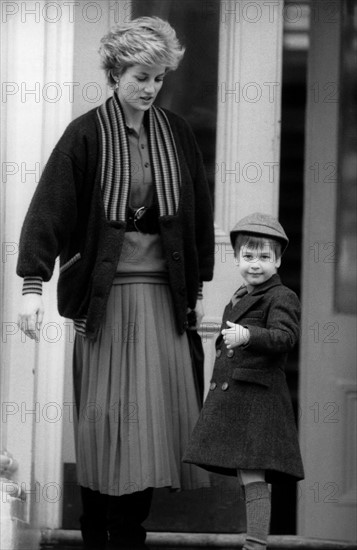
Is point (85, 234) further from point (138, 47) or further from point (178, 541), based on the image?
point (178, 541)

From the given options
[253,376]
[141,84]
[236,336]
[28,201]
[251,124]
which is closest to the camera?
[236,336]

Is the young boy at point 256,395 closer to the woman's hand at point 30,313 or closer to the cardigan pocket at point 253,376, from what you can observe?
the cardigan pocket at point 253,376

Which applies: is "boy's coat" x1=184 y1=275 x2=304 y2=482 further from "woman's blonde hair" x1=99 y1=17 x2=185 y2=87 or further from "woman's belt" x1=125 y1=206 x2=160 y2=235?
"woman's blonde hair" x1=99 y1=17 x2=185 y2=87

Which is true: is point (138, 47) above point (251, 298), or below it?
above

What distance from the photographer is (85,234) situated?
4.51 m

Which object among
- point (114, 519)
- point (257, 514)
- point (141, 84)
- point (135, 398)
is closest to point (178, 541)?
point (114, 519)

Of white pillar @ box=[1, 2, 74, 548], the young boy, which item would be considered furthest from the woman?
white pillar @ box=[1, 2, 74, 548]

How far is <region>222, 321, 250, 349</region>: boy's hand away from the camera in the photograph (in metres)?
4.09

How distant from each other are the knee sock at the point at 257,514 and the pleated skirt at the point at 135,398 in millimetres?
328

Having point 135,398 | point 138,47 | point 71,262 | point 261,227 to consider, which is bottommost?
point 135,398

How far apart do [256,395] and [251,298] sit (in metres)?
0.31

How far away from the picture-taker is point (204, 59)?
528cm

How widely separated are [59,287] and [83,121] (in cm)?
57

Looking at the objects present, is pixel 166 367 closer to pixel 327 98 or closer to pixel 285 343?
pixel 285 343
